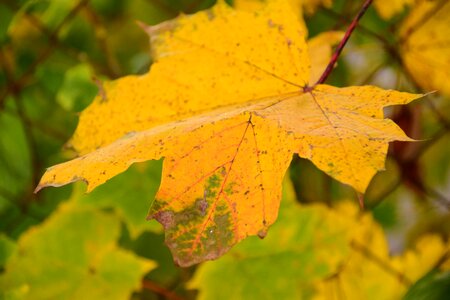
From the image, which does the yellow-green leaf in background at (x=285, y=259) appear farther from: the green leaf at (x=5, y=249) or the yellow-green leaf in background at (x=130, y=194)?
the green leaf at (x=5, y=249)

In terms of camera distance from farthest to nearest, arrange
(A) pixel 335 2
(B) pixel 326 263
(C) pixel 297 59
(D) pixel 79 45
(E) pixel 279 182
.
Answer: (D) pixel 79 45 → (A) pixel 335 2 → (B) pixel 326 263 → (C) pixel 297 59 → (E) pixel 279 182

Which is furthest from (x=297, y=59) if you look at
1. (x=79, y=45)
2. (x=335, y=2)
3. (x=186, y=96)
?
(x=79, y=45)

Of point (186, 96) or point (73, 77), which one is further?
point (73, 77)

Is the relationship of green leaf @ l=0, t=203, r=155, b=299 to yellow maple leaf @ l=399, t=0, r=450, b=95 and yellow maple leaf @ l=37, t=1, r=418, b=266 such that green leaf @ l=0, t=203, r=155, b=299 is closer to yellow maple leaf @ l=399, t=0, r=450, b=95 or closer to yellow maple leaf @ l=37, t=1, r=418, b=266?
yellow maple leaf @ l=37, t=1, r=418, b=266

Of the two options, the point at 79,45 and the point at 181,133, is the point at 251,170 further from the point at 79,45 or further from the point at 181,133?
the point at 79,45

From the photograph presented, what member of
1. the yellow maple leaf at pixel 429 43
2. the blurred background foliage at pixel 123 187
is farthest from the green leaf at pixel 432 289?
the yellow maple leaf at pixel 429 43

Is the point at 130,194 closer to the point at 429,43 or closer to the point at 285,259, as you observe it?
the point at 285,259

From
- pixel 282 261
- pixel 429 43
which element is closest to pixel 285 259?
pixel 282 261
